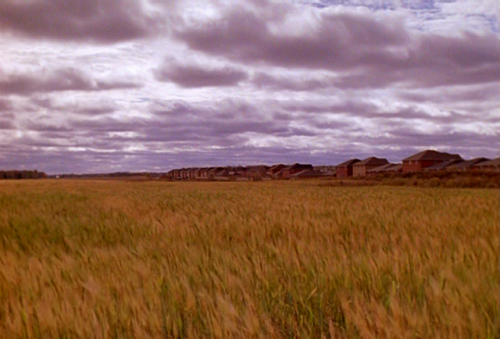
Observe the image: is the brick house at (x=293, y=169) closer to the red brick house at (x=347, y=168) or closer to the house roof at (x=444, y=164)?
the red brick house at (x=347, y=168)

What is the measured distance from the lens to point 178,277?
125 inches

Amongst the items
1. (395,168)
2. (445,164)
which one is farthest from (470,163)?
(395,168)

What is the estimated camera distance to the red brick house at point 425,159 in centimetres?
7275

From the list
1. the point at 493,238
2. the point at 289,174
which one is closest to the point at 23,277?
the point at 493,238

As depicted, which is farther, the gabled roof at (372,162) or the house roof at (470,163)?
the gabled roof at (372,162)

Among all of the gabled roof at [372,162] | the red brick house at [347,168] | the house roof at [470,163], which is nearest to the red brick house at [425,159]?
the house roof at [470,163]

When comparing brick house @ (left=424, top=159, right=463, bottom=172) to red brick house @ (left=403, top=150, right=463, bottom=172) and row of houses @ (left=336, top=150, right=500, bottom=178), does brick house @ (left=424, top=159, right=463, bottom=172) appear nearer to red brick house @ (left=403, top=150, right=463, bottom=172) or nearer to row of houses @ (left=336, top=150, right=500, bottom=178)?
row of houses @ (left=336, top=150, right=500, bottom=178)

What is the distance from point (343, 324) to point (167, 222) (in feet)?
14.4

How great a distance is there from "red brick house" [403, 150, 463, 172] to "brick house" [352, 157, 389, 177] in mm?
11398

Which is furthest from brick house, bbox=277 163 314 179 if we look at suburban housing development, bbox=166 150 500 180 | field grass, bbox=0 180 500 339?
field grass, bbox=0 180 500 339

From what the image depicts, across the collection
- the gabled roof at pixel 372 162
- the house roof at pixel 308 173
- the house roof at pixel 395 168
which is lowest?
the house roof at pixel 308 173

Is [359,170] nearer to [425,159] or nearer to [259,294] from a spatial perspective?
[425,159]

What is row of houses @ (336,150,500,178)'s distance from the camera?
208 feet

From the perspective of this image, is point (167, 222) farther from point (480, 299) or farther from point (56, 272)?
point (480, 299)
